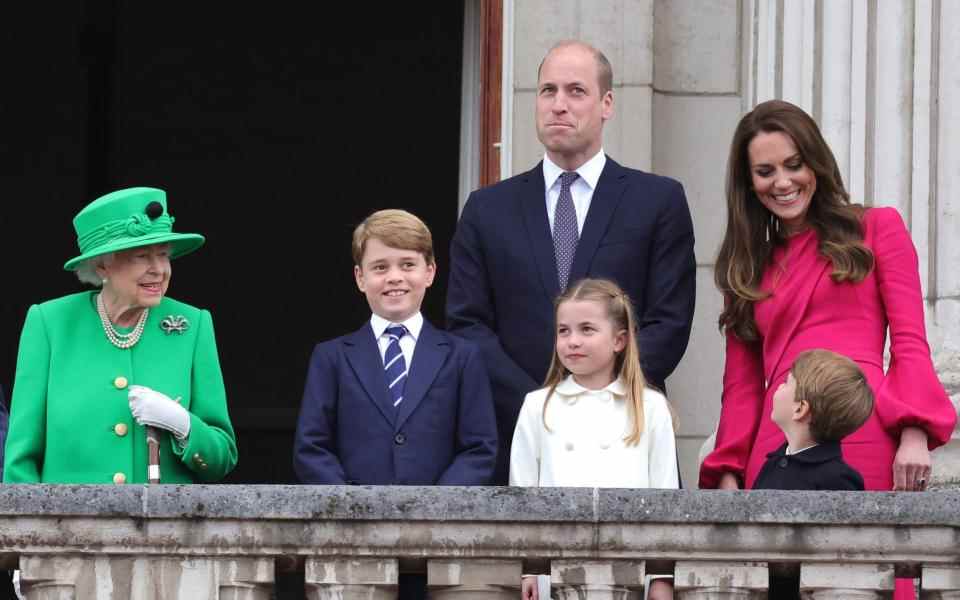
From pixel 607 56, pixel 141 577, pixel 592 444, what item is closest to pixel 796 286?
pixel 592 444

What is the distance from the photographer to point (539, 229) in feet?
23.1

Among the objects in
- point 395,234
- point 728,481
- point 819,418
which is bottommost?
point 728,481

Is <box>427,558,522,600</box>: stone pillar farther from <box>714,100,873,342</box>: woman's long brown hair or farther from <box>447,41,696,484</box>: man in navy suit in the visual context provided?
<box>714,100,873,342</box>: woman's long brown hair

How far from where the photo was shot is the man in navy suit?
6.91 metres

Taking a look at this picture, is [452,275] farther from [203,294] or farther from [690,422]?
[203,294]

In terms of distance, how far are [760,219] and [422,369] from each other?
38.5 inches

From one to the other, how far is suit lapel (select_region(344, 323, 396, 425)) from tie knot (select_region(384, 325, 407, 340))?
0.05 m

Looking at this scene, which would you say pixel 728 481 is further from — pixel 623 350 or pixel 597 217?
pixel 597 217

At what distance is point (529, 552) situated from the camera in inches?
228

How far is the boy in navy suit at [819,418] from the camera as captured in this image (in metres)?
6.15

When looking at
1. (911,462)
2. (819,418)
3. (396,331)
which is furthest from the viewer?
(396,331)

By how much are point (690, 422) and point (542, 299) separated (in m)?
2.72

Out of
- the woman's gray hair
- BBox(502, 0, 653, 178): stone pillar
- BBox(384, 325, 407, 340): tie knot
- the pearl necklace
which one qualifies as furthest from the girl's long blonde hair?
BBox(502, 0, 653, 178): stone pillar

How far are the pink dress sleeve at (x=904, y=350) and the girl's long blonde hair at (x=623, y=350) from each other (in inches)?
23.9
